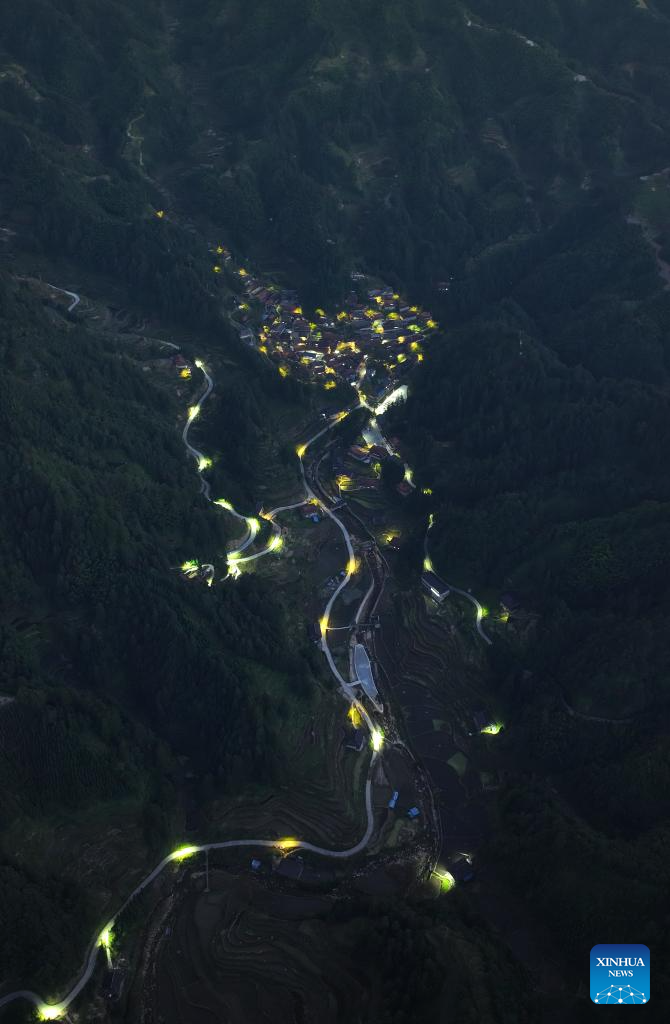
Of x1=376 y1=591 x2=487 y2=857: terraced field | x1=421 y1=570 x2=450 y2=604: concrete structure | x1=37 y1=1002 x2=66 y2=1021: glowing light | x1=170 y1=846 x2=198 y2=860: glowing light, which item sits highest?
x1=421 y1=570 x2=450 y2=604: concrete structure

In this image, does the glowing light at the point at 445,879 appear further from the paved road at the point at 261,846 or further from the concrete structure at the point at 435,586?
the concrete structure at the point at 435,586

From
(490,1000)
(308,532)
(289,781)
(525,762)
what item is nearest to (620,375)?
(308,532)

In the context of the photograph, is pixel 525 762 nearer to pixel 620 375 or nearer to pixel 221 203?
pixel 620 375

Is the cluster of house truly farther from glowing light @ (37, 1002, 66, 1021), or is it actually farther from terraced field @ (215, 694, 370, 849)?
glowing light @ (37, 1002, 66, 1021)

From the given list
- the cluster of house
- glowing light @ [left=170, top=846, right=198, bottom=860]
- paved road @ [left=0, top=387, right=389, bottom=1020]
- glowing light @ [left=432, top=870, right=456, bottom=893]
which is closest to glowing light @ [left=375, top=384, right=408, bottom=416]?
the cluster of house

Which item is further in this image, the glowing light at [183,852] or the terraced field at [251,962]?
the glowing light at [183,852]

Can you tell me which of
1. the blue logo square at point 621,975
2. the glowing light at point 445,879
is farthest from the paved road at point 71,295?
the blue logo square at point 621,975
